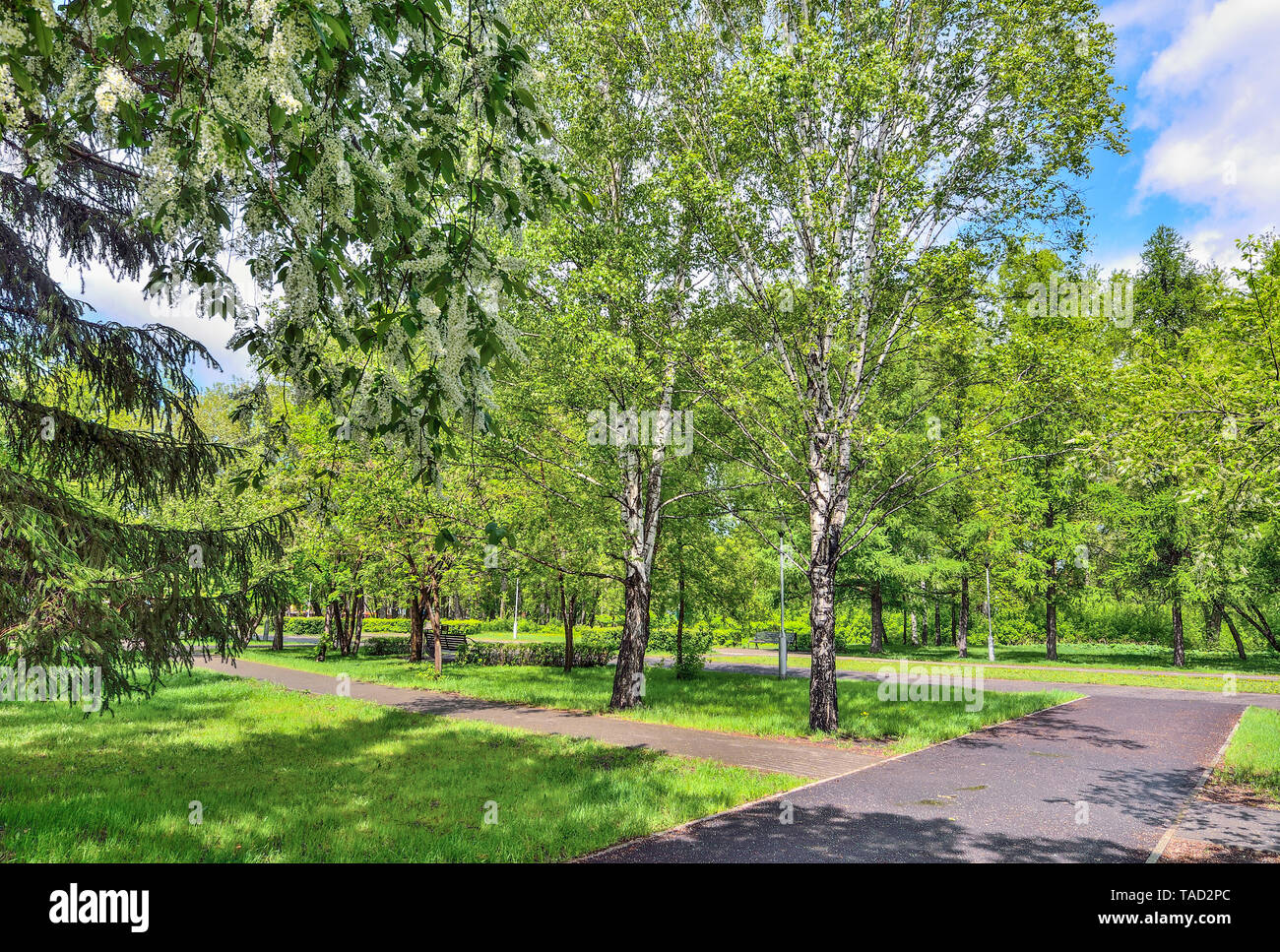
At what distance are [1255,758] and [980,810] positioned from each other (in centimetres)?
613

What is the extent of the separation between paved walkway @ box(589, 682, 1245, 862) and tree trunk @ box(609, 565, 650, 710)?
6.24 meters

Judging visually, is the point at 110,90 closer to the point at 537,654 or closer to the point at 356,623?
the point at 537,654

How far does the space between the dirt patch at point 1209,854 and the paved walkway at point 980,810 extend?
18 cm

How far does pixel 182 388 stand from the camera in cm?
771

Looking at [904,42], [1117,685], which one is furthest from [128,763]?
[1117,685]

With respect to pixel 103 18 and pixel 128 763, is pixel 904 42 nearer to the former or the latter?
pixel 103 18

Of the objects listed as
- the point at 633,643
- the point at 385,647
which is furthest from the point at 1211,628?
the point at 385,647

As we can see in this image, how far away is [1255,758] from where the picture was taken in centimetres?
1027

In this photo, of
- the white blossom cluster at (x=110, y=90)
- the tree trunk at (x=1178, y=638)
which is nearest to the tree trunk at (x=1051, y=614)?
the tree trunk at (x=1178, y=638)

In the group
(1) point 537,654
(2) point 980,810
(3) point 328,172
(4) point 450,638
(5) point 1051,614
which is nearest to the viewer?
(3) point 328,172

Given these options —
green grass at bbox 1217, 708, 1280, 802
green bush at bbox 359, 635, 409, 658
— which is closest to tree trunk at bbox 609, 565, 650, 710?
green grass at bbox 1217, 708, 1280, 802

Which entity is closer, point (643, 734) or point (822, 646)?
point (643, 734)

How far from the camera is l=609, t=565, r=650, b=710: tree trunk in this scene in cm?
1523

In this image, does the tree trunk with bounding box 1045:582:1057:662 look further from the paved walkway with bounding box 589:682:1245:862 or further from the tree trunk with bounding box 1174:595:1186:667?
the paved walkway with bounding box 589:682:1245:862
